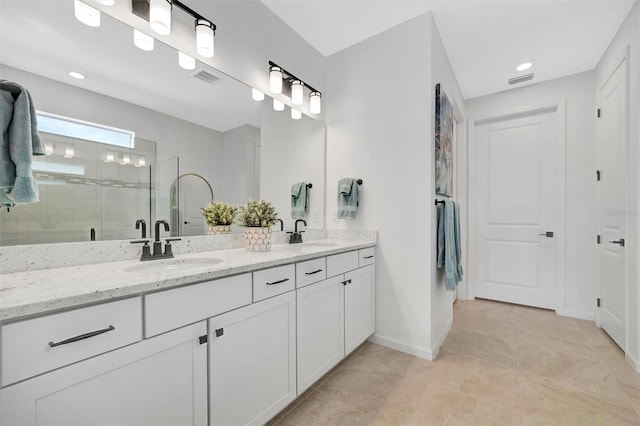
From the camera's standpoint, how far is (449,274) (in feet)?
7.06

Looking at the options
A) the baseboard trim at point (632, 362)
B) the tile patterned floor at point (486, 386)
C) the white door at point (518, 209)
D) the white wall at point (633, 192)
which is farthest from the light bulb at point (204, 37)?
the baseboard trim at point (632, 362)

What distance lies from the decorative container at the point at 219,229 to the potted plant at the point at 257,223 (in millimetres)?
101

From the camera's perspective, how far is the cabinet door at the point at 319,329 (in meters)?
1.51

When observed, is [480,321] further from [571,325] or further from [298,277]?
[298,277]

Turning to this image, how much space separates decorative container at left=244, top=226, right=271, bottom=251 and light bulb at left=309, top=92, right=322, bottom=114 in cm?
135

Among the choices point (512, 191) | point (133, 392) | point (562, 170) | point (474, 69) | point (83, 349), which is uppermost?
point (474, 69)

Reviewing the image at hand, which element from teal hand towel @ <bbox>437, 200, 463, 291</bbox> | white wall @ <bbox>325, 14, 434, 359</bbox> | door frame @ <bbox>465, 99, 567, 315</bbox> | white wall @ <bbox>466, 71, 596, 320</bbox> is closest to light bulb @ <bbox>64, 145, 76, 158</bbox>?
white wall @ <bbox>325, 14, 434, 359</bbox>

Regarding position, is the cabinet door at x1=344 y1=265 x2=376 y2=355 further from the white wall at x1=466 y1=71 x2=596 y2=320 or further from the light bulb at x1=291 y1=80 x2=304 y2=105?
the white wall at x1=466 y1=71 x2=596 y2=320

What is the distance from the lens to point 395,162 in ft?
7.34

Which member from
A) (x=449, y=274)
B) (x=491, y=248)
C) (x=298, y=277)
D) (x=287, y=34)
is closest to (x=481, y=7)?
(x=287, y=34)

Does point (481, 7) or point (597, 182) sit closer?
point (481, 7)

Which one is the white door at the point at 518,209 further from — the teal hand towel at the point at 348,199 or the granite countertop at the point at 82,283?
the granite countertop at the point at 82,283

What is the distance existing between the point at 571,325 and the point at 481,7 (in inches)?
119

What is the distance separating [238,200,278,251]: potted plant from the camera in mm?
1705
